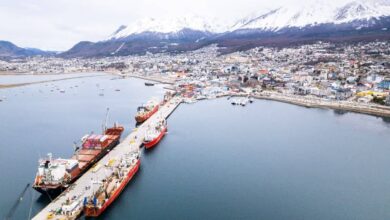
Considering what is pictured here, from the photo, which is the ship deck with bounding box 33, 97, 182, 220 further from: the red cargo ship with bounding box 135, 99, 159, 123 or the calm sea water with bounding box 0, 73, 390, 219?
the calm sea water with bounding box 0, 73, 390, 219

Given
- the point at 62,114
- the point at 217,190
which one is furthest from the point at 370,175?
the point at 62,114

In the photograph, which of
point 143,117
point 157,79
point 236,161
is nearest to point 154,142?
point 236,161

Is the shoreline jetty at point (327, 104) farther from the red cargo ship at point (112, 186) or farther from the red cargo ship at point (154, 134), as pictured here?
the red cargo ship at point (112, 186)

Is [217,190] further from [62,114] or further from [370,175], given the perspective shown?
[62,114]

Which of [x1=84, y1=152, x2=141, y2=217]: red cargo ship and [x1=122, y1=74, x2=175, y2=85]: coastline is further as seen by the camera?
[x1=122, y1=74, x2=175, y2=85]: coastline

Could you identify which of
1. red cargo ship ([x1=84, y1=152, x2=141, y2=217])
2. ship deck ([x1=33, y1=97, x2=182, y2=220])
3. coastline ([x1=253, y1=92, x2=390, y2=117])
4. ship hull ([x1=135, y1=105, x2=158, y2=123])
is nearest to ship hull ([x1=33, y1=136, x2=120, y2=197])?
ship deck ([x1=33, y1=97, x2=182, y2=220])

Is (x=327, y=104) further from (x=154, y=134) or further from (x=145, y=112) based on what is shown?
(x=154, y=134)

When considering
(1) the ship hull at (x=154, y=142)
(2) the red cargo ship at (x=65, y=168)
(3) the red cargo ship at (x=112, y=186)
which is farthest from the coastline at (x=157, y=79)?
(3) the red cargo ship at (x=112, y=186)
